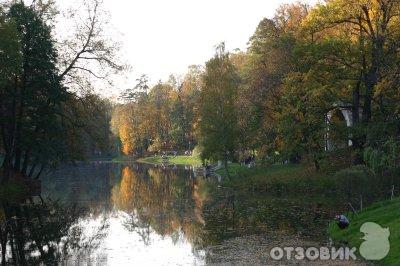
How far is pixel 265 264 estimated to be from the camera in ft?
55.7

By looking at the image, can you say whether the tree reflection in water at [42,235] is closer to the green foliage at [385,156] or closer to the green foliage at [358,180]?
the green foliage at [358,180]

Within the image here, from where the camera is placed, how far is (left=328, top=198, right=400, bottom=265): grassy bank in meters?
16.8

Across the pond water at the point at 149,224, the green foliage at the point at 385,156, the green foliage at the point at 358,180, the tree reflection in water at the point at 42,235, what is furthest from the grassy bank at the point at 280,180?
the tree reflection in water at the point at 42,235

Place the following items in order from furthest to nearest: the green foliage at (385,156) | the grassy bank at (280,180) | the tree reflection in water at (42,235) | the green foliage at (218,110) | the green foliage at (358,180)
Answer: the green foliage at (218,110) → the grassy bank at (280,180) → the green foliage at (385,156) → the green foliage at (358,180) → the tree reflection in water at (42,235)

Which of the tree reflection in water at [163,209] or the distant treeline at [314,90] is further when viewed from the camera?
the distant treeline at [314,90]

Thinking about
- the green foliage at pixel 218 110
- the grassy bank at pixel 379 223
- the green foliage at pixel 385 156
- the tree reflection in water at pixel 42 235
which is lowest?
the tree reflection in water at pixel 42 235

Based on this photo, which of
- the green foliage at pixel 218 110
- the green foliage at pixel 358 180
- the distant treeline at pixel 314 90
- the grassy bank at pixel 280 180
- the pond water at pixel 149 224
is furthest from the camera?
the green foliage at pixel 218 110

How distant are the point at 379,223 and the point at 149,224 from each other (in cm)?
1309

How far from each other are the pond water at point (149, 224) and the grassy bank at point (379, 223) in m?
1.01

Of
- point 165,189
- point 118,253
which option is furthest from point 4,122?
point 118,253

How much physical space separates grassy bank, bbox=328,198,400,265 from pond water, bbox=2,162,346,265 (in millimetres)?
1011

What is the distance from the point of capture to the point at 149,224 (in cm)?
2752

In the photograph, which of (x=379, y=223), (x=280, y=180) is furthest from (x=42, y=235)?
(x=280, y=180)

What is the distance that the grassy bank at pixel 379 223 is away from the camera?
55.2 ft
